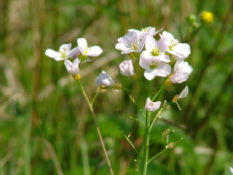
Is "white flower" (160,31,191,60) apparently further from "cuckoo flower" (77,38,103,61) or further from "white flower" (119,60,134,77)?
"cuckoo flower" (77,38,103,61)

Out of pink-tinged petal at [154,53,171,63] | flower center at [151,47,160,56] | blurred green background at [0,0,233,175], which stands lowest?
blurred green background at [0,0,233,175]

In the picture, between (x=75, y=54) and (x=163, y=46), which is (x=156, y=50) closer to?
(x=163, y=46)

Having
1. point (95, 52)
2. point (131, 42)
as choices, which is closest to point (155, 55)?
point (131, 42)

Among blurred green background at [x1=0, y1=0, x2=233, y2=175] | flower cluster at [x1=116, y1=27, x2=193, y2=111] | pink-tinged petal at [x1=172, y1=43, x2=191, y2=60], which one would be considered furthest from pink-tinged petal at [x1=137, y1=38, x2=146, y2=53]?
blurred green background at [x1=0, y1=0, x2=233, y2=175]

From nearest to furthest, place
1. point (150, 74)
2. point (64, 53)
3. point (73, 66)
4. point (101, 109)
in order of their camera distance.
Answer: point (150, 74) → point (73, 66) → point (64, 53) → point (101, 109)

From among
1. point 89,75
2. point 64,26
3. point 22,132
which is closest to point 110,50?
point 89,75

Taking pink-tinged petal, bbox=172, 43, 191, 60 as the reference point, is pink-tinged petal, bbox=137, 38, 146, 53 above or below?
above

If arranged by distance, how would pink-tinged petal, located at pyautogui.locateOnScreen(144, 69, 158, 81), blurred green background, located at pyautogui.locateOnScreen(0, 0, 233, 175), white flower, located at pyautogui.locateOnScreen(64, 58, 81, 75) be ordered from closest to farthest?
pink-tinged petal, located at pyautogui.locateOnScreen(144, 69, 158, 81) → white flower, located at pyautogui.locateOnScreen(64, 58, 81, 75) → blurred green background, located at pyautogui.locateOnScreen(0, 0, 233, 175)

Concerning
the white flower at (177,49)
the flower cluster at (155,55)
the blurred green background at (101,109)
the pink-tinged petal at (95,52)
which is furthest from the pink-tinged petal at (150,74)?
the blurred green background at (101,109)
